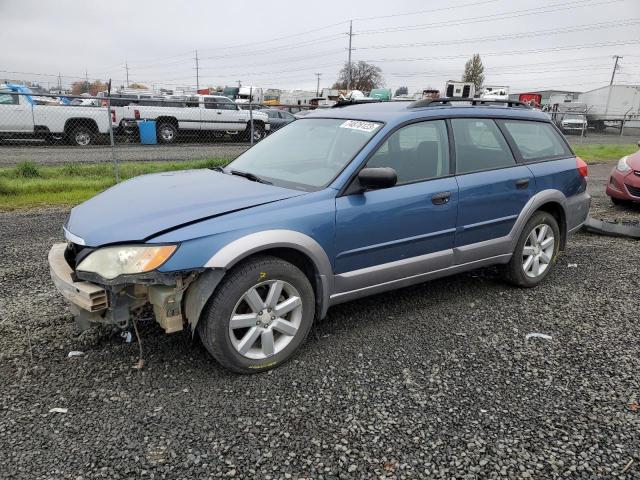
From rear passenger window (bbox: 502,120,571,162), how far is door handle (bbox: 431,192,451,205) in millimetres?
1181

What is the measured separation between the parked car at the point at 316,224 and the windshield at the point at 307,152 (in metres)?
0.02

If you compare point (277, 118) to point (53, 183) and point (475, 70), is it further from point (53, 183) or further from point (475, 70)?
point (475, 70)

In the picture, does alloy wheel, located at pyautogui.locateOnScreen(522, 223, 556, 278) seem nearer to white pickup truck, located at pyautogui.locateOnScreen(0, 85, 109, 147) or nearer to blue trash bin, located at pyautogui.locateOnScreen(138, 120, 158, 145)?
white pickup truck, located at pyautogui.locateOnScreen(0, 85, 109, 147)

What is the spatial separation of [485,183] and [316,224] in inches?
65.8

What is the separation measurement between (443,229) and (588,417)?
5.27ft

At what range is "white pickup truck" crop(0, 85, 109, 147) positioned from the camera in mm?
13922

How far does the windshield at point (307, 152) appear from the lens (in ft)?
11.7

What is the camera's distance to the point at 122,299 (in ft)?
9.39

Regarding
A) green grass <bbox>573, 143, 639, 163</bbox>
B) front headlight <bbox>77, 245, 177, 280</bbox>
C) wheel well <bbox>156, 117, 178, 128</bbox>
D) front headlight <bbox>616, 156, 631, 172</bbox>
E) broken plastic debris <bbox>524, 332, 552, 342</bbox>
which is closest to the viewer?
front headlight <bbox>77, 245, 177, 280</bbox>

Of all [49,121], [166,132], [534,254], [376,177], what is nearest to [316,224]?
[376,177]

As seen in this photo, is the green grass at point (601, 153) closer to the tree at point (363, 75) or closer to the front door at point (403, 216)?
the front door at point (403, 216)

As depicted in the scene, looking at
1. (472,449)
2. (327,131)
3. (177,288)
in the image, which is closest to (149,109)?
(327,131)

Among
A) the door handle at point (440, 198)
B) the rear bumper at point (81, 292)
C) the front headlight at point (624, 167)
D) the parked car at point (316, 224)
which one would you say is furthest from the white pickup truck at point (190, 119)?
the rear bumper at point (81, 292)

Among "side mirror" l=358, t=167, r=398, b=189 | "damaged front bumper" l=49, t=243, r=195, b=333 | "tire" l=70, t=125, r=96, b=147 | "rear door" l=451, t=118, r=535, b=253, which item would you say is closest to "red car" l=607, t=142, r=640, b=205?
"rear door" l=451, t=118, r=535, b=253
